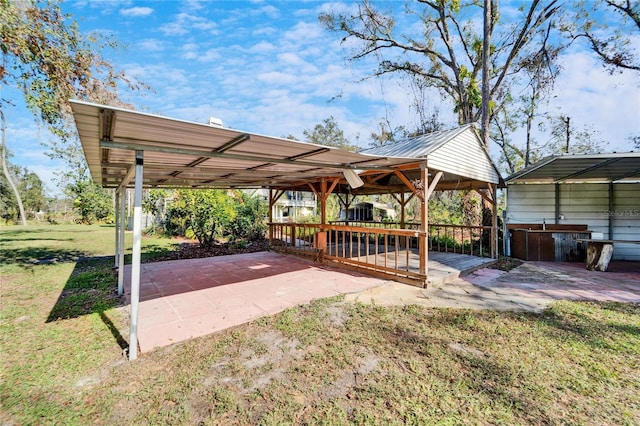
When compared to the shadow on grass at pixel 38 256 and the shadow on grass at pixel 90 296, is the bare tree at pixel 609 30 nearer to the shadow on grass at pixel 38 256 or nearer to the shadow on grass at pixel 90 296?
the shadow on grass at pixel 90 296

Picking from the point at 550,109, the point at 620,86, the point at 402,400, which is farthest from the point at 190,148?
the point at 550,109

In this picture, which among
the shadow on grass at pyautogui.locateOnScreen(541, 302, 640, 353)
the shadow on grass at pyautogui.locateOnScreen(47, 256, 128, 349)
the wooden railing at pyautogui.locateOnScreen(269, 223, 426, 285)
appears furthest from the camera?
the wooden railing at pyautogui.locateOnScreen(269, 223, 426, 285)

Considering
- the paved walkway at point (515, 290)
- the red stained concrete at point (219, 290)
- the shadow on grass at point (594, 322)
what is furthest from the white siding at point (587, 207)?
the red stained concrete at point (219, 290)

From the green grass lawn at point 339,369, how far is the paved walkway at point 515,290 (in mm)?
466

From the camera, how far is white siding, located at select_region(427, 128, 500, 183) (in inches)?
228

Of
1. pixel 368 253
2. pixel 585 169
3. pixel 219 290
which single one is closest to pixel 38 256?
pixel 219 290

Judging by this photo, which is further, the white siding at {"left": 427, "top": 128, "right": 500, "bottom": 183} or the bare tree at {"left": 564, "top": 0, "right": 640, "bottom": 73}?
the bare tree at {"left": 564, "top": 0, "right": 640, "bottom": 73}

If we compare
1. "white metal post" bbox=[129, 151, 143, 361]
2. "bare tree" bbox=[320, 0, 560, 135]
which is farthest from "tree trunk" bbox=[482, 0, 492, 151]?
"white metal post" bbox=[129, 151, 143, 361]

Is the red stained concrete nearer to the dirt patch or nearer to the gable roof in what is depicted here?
the gable roof

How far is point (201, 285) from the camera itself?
5195 mm

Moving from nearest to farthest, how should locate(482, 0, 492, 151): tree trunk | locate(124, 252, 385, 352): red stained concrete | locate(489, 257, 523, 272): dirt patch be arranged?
locate(124, 252, 385, 352): red stained concrete → locate(489, 257, 523, 272): dirt patch → locate(482, 0, 492, 151): tree trunk

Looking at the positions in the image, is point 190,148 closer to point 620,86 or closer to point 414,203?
point 620,86

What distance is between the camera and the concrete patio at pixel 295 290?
371 cm

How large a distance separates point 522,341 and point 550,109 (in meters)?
21.1
